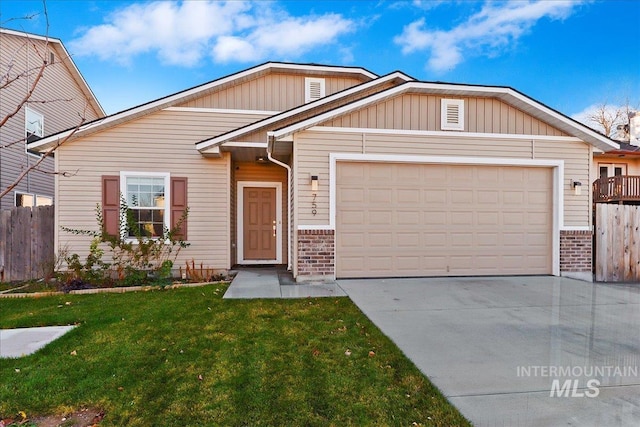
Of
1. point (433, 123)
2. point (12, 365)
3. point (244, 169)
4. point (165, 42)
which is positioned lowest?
point (12, 365)

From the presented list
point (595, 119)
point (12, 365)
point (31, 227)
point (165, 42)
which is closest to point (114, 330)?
point (12, 365)

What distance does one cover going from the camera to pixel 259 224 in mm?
10141

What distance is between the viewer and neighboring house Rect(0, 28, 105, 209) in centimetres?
1034

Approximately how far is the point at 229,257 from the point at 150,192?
2417 millimetres

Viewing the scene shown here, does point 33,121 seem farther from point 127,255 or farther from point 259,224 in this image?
point 259,224

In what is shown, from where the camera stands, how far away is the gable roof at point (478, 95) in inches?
283

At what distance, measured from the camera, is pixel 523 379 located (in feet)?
10.4

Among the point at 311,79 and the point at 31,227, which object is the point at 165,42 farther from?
the point at 31,227

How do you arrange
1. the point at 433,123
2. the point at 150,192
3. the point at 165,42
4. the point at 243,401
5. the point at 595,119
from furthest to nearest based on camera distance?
the point at 595,119 → the point at 165,42 → the point at 150,192 → the point at 433,123 → the point at 243,401

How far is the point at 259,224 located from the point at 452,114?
572cm

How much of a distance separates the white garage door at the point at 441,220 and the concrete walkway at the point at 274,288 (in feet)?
3.17

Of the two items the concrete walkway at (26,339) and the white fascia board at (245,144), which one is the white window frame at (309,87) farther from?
the concrete walkway at (26,339)

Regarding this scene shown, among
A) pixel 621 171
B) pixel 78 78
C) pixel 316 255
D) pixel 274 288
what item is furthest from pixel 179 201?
pixel 621 171

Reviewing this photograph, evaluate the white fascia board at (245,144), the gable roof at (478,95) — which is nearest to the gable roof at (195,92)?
the white fascia board at (245,144)
